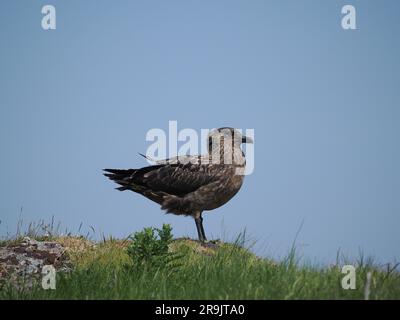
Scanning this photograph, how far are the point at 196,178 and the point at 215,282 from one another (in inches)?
173

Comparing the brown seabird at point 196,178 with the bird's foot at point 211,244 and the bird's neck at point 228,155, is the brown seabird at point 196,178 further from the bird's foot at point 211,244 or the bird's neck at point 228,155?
the bird's foot at point 211,244

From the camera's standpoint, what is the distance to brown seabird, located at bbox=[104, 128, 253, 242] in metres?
11.2

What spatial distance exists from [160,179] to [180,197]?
0.59 metres

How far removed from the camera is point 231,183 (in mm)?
11180

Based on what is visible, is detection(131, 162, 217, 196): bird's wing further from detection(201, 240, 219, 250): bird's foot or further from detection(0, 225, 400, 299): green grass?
detection(0, 225, 400, 299): green grass

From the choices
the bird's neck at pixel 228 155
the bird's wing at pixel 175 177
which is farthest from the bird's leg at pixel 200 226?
the bird's neck at pixel 228 155

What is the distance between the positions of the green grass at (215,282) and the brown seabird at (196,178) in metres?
2.33

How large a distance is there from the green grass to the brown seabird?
7.65ft

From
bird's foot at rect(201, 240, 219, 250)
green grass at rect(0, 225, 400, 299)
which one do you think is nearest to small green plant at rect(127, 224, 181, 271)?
green grass at rect(0, 225, 400, 299)

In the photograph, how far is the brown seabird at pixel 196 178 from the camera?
11.2 meters

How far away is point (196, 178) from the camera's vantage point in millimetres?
11266
